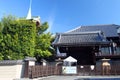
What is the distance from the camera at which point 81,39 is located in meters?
27.9

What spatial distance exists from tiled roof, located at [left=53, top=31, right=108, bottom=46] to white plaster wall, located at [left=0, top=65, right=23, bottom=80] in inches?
225

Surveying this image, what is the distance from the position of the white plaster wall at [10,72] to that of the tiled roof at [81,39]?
572 centimetres

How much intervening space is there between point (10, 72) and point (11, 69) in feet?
1.04

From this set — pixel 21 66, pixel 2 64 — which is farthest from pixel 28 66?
pixel 2 64

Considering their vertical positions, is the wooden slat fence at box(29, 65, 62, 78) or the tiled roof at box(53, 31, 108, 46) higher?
the tiled roof at box(53, 31, 108, 46)

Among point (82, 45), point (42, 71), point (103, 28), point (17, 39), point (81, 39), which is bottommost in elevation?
point (42, 71)

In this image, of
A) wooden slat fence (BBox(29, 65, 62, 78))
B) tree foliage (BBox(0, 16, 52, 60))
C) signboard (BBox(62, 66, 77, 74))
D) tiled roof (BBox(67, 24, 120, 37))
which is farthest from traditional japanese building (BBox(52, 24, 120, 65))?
tiled roof (BBox(67, 24, 120, 37))

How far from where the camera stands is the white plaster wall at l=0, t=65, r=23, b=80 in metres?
22.3

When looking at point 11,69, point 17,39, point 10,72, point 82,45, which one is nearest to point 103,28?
point 17,39

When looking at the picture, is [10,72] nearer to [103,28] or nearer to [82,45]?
[82,45]

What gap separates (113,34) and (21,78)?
22170 millimetres

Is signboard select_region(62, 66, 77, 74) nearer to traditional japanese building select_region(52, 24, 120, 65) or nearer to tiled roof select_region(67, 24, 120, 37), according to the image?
traditional japanese building select_region(52, 24, 120, 65)

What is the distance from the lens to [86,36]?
28719 mm

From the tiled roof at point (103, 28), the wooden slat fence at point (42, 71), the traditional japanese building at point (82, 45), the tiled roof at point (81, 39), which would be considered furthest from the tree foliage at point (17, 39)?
the tiled roof at point (103, 28)
